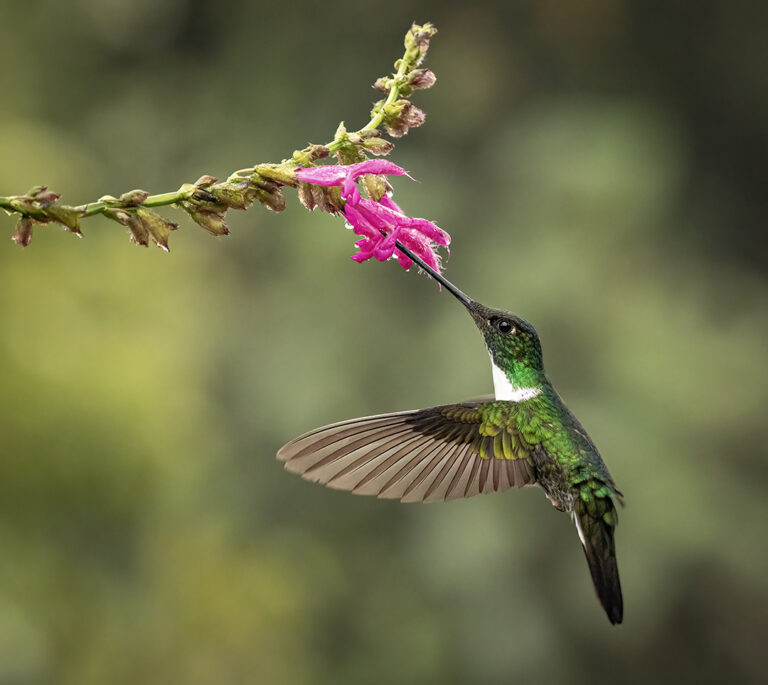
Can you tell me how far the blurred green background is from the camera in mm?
4902

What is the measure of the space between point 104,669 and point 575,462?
3508 mm

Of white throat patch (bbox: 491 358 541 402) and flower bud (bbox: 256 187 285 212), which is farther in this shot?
white throat patch (bbox: 491 358 541 402)

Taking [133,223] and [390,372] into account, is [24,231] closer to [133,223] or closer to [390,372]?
[133,223]

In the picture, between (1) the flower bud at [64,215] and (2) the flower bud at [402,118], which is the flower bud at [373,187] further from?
(1) the flower bud at [64,215]

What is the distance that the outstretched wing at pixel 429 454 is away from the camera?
173cm

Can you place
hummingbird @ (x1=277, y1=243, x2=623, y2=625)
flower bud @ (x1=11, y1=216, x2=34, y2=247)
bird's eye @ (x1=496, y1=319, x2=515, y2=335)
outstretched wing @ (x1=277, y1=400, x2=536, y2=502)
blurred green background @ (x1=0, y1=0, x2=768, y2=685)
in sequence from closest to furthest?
flower bud @ (x1=11, y1=216, x2=34, y2=247)
outstretched wing @ (x1=277, y1=400, x2=536, y2=502)
hummingbird @ (x1=277, y1=243, x2=623, y2=625)
bird's eye @ (x1=496, y1=319, x2=515, y2=335)
blurred green background @ (x1=0, y1=0, x2=768, y2=685)

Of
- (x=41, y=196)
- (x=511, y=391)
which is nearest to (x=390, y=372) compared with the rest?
(x=511, y=391)

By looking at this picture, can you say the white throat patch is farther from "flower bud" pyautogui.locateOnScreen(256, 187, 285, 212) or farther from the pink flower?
"flower bud" pyautogui.locateOnScreen(256, 187, 285, 212)

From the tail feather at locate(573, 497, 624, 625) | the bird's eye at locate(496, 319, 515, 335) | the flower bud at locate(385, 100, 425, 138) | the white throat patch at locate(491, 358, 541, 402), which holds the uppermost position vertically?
the flower bud at locate(385, 100, 425, 138)

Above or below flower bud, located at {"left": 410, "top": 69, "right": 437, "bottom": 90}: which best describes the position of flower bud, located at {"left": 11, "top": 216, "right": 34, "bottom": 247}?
below

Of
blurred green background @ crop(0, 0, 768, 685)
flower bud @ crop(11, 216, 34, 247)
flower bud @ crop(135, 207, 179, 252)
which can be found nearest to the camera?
flower bud @ crop(11, 216, 34, 247)

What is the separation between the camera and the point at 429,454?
6.46 feet

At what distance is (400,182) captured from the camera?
242 inches

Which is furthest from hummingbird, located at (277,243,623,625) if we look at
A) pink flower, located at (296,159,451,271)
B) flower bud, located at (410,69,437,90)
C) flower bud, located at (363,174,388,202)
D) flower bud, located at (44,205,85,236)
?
flower bud, located at (44,205,85,236)
